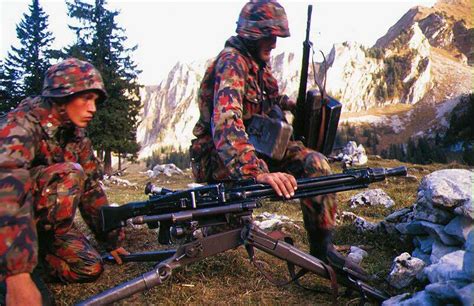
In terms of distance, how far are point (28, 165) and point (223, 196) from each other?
1940mm

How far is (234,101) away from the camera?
478 centimetres

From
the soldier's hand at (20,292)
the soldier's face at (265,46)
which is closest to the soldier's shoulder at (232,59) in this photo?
the soldier's face at (265,46)

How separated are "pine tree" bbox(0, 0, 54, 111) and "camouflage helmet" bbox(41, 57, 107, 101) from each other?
37150mm

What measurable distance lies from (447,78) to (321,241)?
6613 inches

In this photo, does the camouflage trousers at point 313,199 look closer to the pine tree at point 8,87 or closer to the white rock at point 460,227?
the white rock at point 460,227

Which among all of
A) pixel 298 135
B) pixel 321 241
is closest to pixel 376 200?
pixel 298 135

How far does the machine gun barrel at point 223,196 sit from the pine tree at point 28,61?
38.6 metres

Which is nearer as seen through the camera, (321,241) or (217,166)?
(321,241)

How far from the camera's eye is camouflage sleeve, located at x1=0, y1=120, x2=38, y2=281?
3373 mm

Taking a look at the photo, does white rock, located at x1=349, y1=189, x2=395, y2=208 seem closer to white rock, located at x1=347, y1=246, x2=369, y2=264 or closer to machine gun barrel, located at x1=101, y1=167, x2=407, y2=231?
white rock, located at x1=347, y1=246, x2=369, y2=264

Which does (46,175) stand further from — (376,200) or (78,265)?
(376,200)

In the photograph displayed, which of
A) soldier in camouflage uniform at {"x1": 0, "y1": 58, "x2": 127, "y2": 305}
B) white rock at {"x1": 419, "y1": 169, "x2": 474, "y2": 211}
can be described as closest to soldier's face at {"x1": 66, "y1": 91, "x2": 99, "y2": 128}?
soldier in camouflage uniform at {"x1": 0, "y1": 58, "x2": 127, "y2": 305}

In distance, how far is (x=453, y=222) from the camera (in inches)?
201

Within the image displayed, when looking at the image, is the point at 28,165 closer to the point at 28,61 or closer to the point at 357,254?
the point at 357,254
